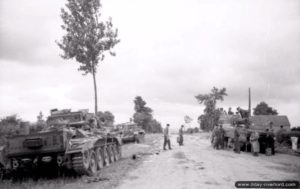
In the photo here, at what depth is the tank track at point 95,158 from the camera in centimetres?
1215

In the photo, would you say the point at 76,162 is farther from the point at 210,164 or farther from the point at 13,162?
the point at 210,164

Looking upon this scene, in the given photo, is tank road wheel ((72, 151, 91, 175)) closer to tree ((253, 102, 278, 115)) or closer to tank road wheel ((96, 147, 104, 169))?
tank road wheel ((96, 147, 104, 169))

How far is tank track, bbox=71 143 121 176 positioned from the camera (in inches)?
478

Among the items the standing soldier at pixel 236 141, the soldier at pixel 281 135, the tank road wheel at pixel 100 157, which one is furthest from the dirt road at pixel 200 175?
the soldier at pixel 281 135

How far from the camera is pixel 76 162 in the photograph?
12.1 meters

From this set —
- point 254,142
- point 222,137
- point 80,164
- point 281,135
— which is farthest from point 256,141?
point 80,164

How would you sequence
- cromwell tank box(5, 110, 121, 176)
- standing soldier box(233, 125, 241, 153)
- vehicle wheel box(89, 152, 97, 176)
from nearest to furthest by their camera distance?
1. cromwell tank box(5, 110, 121, 176)
2. vehicle wheel box(89, 152, 97, 176)
3. standing soldier box(233, 125, 241, 153)

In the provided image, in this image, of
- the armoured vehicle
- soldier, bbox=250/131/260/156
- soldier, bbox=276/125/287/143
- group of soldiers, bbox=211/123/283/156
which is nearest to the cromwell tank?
soldier, bbox=250/131/260/156

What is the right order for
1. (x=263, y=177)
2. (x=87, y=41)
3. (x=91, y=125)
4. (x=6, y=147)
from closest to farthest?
(x=263, y=177)
(x=6, y=147)
(x=91, y=125)
(x=87, y=41)

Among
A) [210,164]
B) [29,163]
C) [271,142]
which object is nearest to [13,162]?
[29,163]

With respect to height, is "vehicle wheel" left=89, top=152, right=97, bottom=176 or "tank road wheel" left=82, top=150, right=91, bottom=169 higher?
"tank road wheel" left=82, top=150, right=91, bottom=169

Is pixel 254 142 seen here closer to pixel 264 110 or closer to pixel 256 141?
pixel 256 141

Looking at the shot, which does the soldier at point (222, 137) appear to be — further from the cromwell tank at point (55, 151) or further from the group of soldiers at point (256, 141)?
the cromwell tank at point (55, 151)

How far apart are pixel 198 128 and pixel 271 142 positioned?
311 ft
